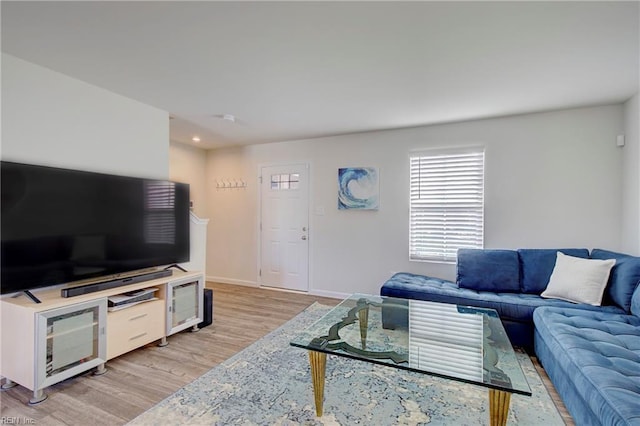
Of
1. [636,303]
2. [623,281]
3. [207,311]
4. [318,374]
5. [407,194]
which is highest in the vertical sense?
[407,194]

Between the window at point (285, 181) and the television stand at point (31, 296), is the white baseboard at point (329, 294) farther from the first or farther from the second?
the television stand at point (31, 296)

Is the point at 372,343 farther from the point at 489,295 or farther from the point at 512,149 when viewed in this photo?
the point at 512,149

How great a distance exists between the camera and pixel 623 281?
95.5 inches

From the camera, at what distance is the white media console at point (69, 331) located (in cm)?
196

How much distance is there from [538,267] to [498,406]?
7.02 feet

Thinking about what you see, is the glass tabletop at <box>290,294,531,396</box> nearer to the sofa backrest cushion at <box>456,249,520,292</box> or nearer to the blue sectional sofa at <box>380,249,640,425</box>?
the blue sectional sofa at <box>380,249,640,425</box>

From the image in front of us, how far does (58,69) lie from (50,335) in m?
2.02

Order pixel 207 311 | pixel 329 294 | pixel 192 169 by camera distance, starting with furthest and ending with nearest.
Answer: pixel 192 169 < pixel 329 294 < pixel 207 311

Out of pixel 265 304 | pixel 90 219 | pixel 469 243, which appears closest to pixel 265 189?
pixel 265 304

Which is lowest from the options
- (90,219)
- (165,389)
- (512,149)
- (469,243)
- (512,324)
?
(165,389)

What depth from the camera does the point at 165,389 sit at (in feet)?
6.89

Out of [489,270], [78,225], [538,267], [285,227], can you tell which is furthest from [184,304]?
[538,267]

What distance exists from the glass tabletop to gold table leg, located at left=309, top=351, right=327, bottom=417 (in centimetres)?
5

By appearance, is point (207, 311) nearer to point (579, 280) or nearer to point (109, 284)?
point (109, 284)
